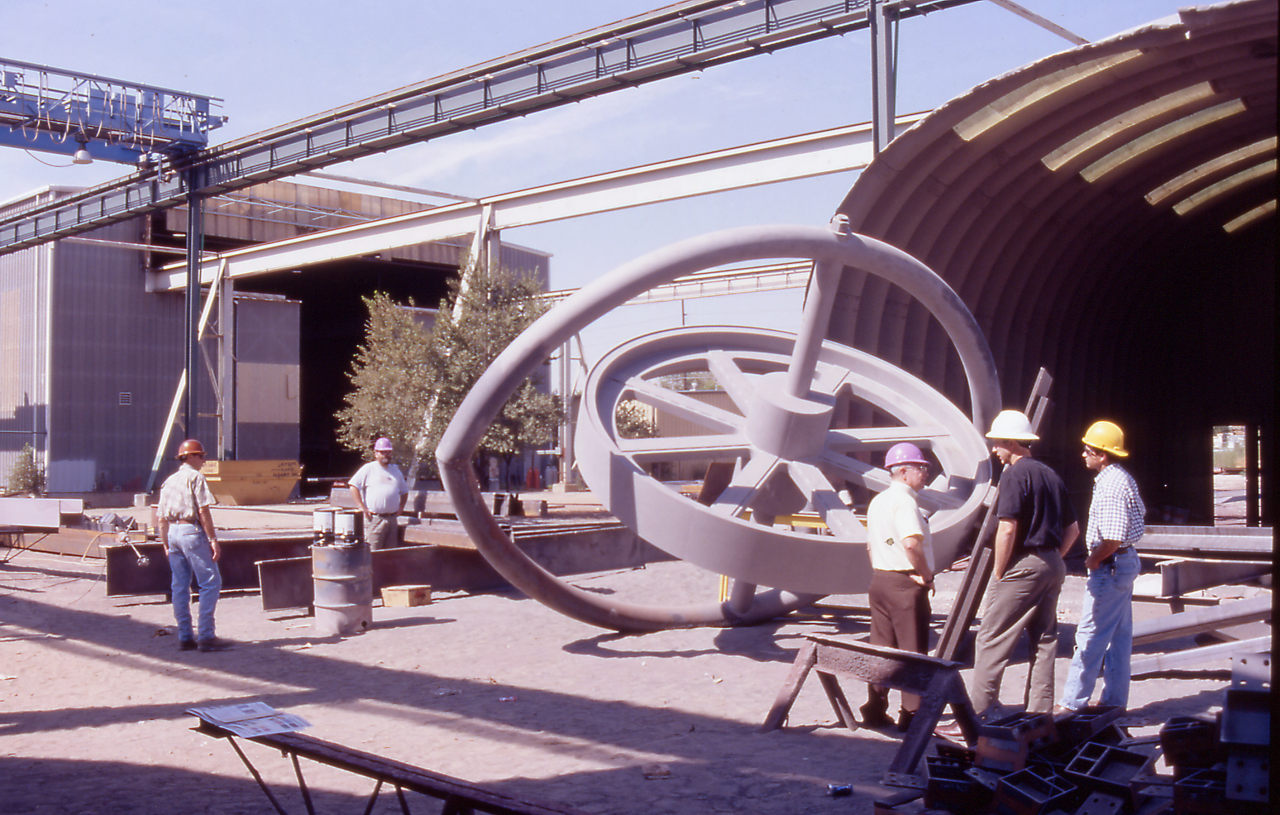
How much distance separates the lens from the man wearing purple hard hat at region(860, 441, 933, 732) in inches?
259

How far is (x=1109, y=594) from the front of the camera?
6613 mm

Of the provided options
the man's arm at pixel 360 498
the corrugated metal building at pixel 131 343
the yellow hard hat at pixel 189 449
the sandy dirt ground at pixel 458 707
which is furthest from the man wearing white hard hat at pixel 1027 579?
the corrugated metal building at pixel 131 343

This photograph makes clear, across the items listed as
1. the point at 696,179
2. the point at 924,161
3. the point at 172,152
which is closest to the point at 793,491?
the point at 924,161

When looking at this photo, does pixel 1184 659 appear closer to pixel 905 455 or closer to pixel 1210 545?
pixel 1210 545

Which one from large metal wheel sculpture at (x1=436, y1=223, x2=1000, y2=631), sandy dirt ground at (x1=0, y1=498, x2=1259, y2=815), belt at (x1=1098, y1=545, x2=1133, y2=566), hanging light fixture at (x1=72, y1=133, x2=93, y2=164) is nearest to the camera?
sandy dirt ground at (x1=0, y1=498, x2=1259, y2=815)

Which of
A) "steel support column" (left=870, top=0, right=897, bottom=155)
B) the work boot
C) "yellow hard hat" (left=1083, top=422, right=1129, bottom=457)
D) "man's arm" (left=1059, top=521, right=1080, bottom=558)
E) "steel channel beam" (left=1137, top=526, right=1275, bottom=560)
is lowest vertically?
the work boot

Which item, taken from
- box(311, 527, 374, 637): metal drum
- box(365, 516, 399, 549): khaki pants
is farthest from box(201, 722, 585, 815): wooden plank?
box(365, 516, 399, 549): khaki pants

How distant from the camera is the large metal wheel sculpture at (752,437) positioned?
8.28 metres

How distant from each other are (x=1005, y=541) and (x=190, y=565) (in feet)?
22.9

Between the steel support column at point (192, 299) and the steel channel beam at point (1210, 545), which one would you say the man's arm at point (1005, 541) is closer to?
the steel channel beam at point (1210, 545)

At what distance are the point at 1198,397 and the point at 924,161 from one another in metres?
11.5

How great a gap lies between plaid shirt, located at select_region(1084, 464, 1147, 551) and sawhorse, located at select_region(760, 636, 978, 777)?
1.37 metres

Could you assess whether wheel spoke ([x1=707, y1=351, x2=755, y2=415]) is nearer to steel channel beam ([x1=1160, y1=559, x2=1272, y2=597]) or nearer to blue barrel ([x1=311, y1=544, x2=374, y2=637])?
steel channel beam ([x1=1160, y1=559, x2=1272, y2=597])

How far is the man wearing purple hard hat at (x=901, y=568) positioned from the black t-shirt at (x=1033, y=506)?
51 centimetres
